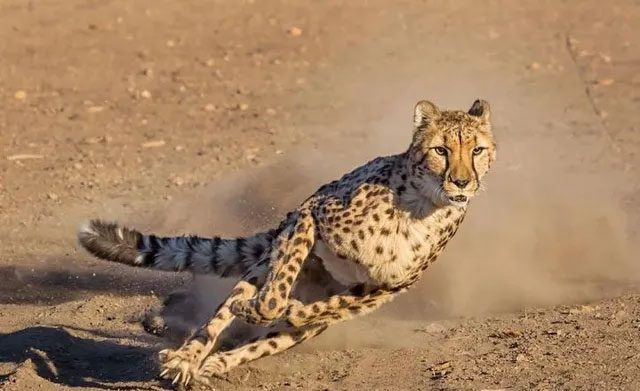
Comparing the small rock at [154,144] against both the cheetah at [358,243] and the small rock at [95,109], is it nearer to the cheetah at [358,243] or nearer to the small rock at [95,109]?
the small rock at [95,109]

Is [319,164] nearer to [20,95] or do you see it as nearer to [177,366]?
[20,95]

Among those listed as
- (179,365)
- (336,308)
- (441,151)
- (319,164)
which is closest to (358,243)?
(336,308)

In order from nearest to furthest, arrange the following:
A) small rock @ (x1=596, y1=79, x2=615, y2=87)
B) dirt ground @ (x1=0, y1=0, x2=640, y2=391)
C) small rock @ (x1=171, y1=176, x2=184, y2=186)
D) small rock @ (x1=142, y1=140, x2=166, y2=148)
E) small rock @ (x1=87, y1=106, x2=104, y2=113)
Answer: dirt ground @ (x1=0, y1=0, x2=640, y2=391)
small rock @ (x1=171, y1=176, x2=184, y2=186)
small rock @ (x1=142, y1=140, x2=166, y2=148)
small rock @ (x1=87, y1=106, x2=104, y2=113)
small rock @ (x1=596, y1=79, x2=615, y2=87)

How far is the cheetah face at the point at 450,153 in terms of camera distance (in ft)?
19.9

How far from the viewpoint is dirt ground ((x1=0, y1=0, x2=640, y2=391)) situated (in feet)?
22.0

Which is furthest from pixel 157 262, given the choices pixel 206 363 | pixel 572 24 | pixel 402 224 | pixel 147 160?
pixel 572 24

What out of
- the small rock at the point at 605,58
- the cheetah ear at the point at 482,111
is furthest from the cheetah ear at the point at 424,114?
the small rock at the point at 605,58

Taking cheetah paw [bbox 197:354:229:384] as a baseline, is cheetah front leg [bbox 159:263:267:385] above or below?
above

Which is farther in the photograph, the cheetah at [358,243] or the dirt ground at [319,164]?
the dirt ground at [319,164]

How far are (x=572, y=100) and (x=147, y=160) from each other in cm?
401

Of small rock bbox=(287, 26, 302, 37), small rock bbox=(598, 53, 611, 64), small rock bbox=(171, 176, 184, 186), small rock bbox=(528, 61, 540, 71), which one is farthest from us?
small rock bbox=(287, 26, 302, 37)

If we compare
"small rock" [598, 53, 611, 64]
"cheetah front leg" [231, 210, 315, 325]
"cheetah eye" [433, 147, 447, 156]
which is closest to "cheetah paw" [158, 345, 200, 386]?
"cheetah front leg" [231, 210, 315, 325]

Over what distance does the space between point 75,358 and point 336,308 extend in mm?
1296

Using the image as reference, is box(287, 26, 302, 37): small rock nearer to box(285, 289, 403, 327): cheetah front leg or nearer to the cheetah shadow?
the cheetah shadow
